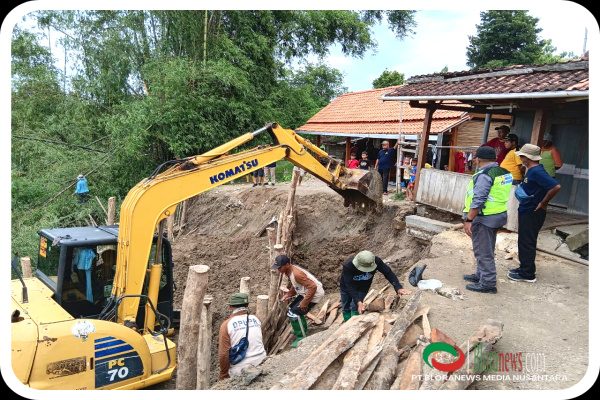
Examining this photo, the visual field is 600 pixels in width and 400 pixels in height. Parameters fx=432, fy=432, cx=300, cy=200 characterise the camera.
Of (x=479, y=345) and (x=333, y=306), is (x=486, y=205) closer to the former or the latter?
(x=479, y=345)

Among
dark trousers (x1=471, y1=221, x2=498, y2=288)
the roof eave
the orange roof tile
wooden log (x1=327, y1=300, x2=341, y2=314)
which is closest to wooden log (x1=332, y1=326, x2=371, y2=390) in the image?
dark trousers (x1=471, y1=221, x2=498, y2=288)

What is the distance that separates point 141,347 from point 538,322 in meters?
4.55

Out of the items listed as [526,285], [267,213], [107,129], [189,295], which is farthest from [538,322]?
[107,129]

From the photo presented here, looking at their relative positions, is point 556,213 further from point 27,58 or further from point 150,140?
point 27,58

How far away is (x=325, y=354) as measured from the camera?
4.20 m

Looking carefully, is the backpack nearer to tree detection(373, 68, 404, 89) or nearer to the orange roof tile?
the orange roof tile

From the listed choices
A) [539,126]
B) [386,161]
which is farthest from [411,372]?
[386,161]

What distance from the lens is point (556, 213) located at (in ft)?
30.2

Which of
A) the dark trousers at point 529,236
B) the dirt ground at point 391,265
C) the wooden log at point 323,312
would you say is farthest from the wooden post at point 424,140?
the dark trousers at point 529,236

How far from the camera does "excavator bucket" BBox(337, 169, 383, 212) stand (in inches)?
358

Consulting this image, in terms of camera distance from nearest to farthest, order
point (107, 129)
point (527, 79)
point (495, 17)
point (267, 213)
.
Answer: point (527, 79) → point (267, 213) → point (107, 129) → point (495, 17)

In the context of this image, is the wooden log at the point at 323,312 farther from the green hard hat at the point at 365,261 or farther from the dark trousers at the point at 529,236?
the dark trousers at the point at 529,236

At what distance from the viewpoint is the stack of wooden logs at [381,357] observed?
3.81 metres

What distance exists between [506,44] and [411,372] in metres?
30.7
